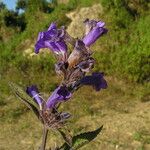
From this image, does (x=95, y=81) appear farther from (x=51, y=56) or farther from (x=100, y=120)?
(x=51, y=56)

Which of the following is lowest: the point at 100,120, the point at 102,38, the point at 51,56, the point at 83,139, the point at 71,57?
the point at 100,120

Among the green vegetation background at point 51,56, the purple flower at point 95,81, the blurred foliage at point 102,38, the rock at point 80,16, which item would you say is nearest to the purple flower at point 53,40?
the purple flower at point 95,81

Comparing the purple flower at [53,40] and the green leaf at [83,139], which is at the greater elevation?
the purple flower at [53,40]

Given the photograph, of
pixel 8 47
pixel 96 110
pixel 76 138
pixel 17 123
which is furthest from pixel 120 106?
pixel 76 138

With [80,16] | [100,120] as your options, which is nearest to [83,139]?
[100,120]

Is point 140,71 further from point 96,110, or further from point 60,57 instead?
point 60,57

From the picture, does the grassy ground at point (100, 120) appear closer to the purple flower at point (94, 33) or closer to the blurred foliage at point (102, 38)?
the blurred foliage at point (102, 38)
